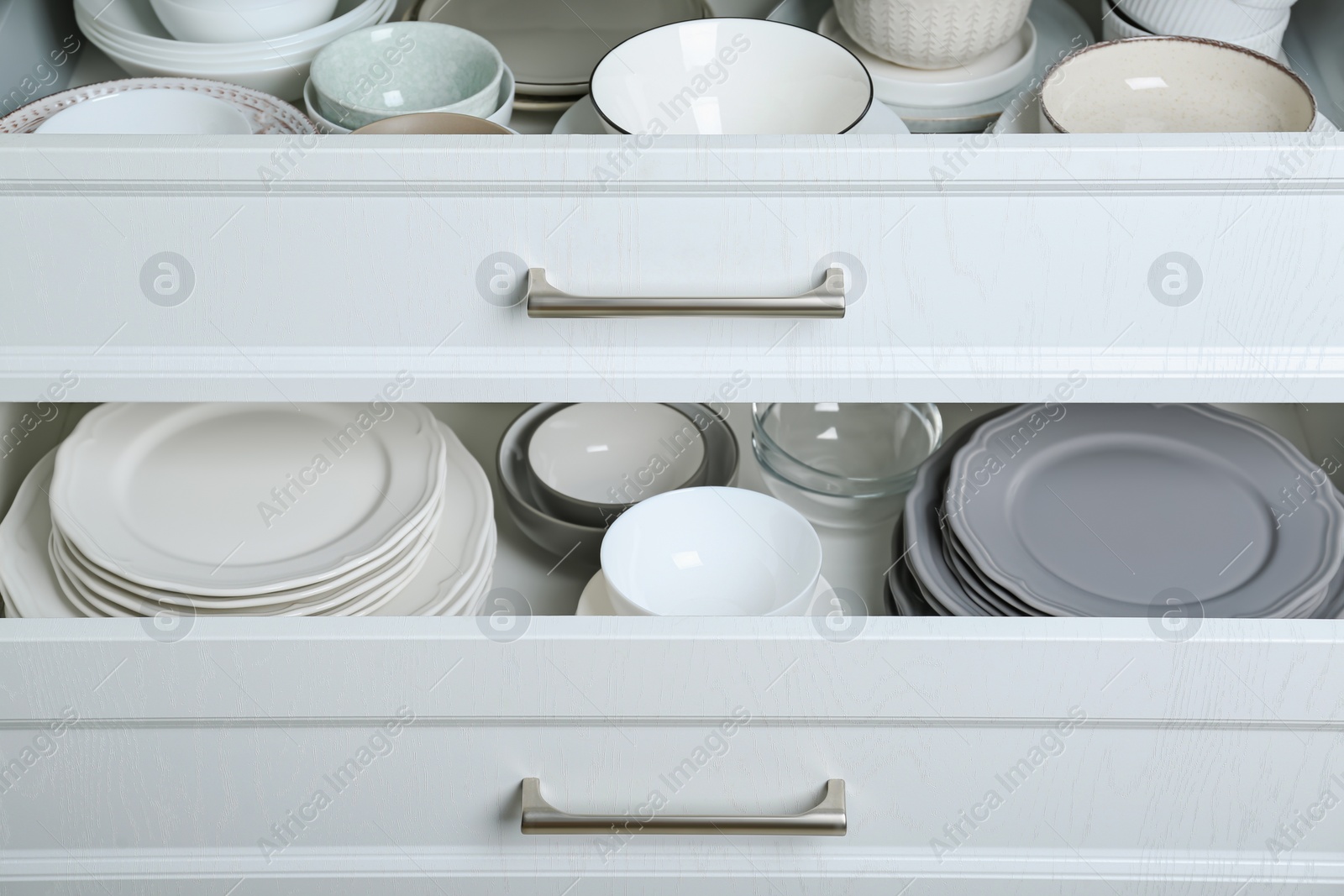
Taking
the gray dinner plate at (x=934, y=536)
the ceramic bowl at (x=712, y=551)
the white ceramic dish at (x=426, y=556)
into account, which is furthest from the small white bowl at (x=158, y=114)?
the gray dinner plate at (x=934, y=536)

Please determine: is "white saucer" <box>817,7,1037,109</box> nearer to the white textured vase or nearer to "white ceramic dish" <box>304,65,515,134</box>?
the white textured vase

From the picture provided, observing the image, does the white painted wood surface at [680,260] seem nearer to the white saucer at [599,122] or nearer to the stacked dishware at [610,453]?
the white saucer at [599,122]

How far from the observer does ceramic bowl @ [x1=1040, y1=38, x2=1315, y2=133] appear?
702mm

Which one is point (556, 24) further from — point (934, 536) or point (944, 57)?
point (934, 536)

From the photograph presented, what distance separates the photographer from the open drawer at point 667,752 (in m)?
0.62

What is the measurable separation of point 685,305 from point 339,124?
0.28m

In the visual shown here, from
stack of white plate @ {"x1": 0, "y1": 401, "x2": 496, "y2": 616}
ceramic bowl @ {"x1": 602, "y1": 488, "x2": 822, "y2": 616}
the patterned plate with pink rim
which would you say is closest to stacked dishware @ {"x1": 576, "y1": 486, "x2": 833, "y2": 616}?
ceramic bowl @ {"x1": 602, "y1": 488, "x2": 822, "y2": 616}

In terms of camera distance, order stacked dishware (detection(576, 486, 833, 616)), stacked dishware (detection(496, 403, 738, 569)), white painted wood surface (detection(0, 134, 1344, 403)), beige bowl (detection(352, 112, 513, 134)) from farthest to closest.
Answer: stacked dishware (detection(496, 403, 738, 569))
stacked dishware (detection(576, 486, 833, 616))
beige bowl (detection(352, 112, 513, 134))
white painted wood surface (detection(0, 134, 1344, 403))

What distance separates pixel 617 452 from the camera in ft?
3.15

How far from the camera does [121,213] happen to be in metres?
0.58

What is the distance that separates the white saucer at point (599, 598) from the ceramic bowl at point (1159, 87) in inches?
13.8

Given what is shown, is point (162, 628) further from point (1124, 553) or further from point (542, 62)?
point (1124, 553)

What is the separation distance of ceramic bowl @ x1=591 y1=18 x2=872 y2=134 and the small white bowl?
0.25 m

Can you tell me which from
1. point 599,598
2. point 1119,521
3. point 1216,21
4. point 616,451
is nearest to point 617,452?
point 616,451
